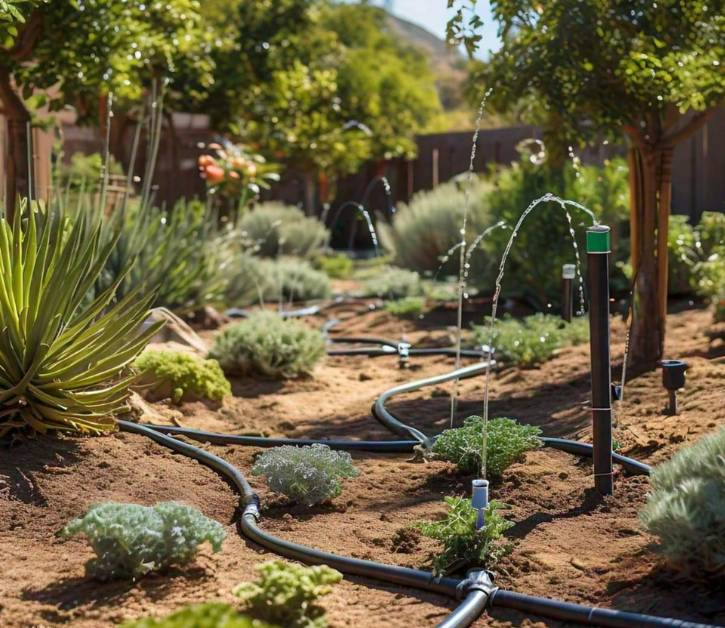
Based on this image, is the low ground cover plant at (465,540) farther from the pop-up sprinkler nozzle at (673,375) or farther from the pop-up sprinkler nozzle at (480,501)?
the pop-up sprinkler nozzle at (673,375)

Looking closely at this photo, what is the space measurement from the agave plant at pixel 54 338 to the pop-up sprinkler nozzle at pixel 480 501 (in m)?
2.00

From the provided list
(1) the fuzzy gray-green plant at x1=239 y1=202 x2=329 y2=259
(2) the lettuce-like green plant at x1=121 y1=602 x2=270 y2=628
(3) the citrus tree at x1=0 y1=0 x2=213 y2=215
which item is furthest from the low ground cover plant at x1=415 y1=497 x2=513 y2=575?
(1) the fuzzy gray-green plant at x1=239 y1=202 x2=329 y2=259

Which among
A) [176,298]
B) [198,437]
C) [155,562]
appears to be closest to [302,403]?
[198,437]

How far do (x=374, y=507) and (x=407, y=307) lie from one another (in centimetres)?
642

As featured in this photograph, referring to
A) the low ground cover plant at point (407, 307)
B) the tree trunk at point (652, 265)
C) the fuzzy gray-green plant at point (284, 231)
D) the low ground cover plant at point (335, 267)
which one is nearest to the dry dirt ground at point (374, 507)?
the tree trunk at point (652, 265)

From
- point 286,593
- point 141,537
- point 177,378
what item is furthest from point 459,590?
point 177,378

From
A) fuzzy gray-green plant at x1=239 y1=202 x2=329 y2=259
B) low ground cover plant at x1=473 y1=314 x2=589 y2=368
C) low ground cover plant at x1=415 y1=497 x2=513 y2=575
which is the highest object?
fuzzy gray-green plant at x1=239 y1=202 x2=329 y2=259

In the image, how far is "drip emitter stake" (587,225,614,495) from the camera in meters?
4.41

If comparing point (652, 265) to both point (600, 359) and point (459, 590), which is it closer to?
point (600, 359)

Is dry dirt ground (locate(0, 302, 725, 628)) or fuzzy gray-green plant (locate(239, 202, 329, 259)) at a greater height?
fuzzy gray-green plant (locate(239, 202, 329, 259))

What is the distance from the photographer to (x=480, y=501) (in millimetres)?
3715

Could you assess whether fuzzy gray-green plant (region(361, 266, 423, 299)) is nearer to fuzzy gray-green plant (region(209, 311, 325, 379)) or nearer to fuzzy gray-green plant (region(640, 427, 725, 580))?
fuzzy gray-green plant (region(209, 311, 325, 379))

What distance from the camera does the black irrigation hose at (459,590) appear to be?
3.14m

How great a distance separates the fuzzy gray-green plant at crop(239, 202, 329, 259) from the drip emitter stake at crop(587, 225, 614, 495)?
33.8 ft
